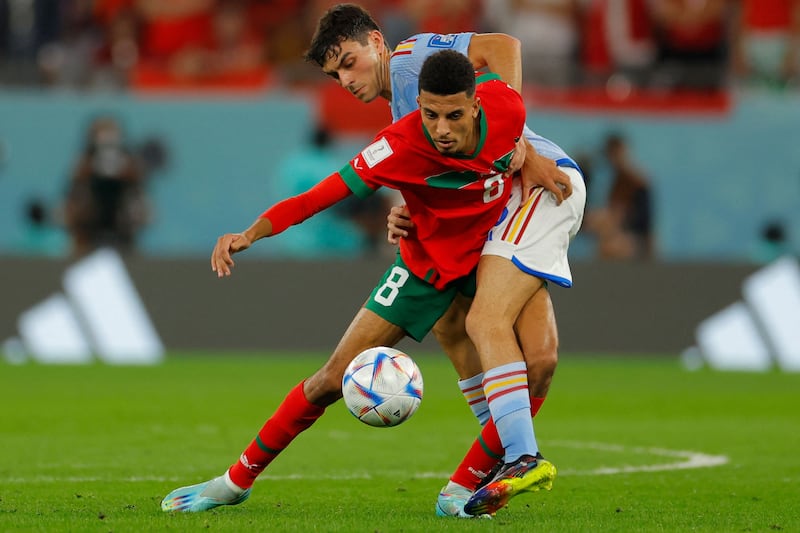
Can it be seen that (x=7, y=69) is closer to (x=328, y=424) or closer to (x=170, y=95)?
(x=170, y=95)

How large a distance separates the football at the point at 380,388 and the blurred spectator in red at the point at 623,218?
11699mm

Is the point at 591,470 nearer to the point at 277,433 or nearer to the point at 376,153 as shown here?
the point at 277,433

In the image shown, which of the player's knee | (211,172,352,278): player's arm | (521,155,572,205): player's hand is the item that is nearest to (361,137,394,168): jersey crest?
(211,172,352,278): player's arm

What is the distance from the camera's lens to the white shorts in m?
6.38

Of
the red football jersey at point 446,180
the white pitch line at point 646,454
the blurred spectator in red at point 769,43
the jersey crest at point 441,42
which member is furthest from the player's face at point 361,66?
the blurred spectator in red at point 769,43

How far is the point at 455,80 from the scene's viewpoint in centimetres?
587

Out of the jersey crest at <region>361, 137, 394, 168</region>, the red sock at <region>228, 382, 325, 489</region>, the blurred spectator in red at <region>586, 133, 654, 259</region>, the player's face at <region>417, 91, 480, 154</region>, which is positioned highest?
the player's face at <region>417, 91, 480, 154</region>

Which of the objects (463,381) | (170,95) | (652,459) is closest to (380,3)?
(170,95)

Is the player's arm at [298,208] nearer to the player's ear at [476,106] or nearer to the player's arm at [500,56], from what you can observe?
the player's ear at [476,106]

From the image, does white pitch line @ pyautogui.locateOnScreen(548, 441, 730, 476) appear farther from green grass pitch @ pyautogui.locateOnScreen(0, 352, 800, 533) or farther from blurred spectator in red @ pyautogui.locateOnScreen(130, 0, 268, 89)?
blurred spectator in red @ pyautogui.locateOnScreen(130, 0, 268, 89)

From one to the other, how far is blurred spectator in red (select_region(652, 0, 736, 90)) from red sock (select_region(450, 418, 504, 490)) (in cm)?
1274

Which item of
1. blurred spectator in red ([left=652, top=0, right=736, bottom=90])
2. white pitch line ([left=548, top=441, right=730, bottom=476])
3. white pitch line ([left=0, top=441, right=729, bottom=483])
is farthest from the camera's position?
blurred spectator in red ([left=652, top=0, right=736, bottom=90])

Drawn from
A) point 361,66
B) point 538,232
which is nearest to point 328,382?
point 538,232

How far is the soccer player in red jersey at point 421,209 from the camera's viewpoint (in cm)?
595
